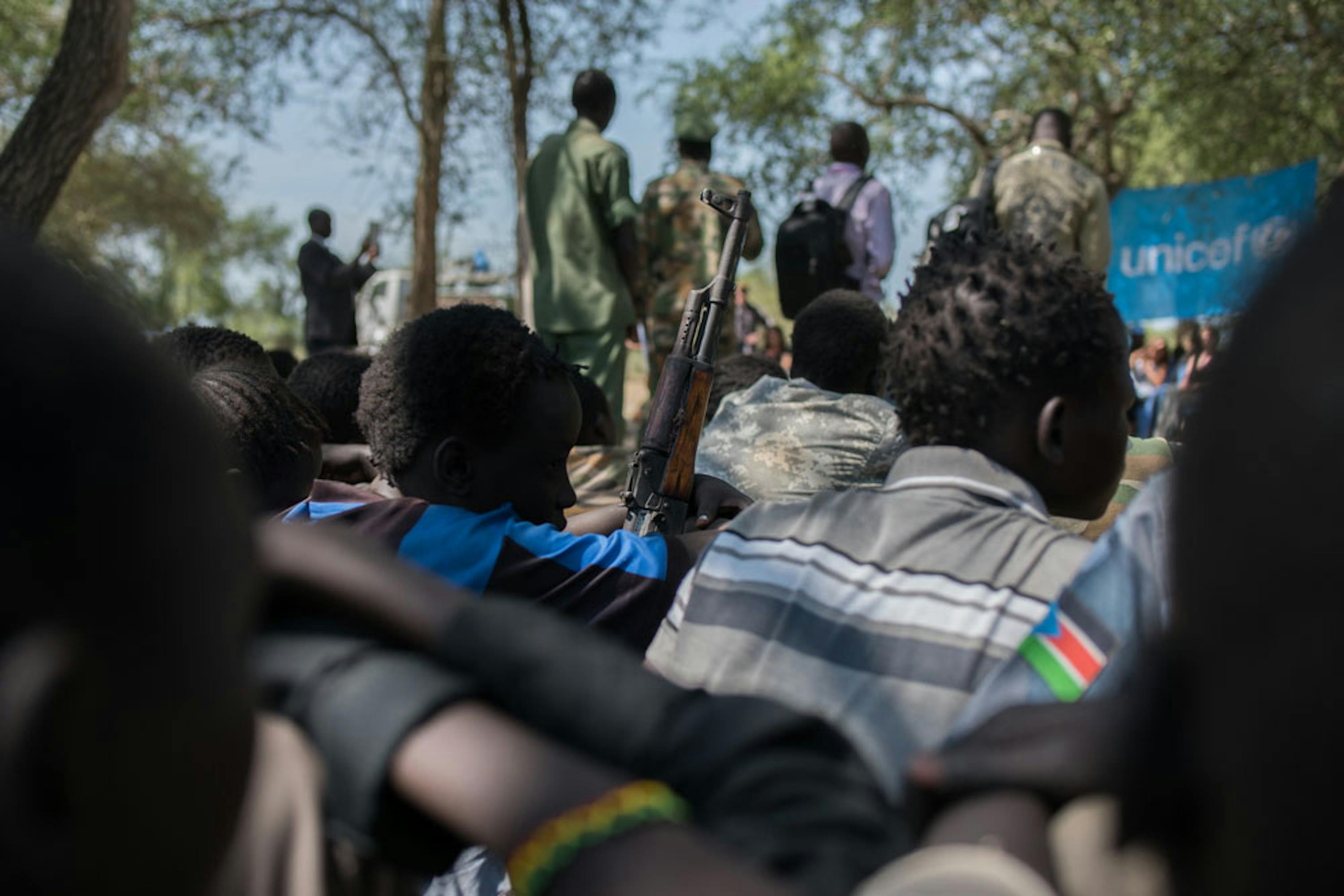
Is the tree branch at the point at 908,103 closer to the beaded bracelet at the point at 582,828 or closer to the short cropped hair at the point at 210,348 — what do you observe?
the short cropped hair at the point at 210,348

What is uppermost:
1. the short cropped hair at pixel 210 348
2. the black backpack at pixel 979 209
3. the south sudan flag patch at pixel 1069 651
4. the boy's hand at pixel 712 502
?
the black backpack at pixel 979 209

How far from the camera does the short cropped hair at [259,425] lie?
240 cm

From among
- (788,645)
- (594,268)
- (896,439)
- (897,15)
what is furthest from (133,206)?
(788,645)

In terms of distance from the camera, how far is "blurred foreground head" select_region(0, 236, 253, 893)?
576 millimetres

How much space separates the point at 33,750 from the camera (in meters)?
0.57

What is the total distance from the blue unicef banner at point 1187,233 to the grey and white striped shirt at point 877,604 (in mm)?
9734

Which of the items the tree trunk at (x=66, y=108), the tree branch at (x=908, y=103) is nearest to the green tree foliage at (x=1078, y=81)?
the tree branch at (x=908, y=103)

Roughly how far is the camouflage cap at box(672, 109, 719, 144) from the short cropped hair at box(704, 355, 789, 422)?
2.19 metres

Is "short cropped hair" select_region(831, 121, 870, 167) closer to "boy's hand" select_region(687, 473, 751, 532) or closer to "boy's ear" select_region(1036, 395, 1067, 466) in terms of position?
"boy's hand" select_region(687, 473, 751, 532)

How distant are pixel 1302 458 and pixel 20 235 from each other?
0.72 meters

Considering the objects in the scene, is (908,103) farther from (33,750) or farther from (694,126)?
(33,750)

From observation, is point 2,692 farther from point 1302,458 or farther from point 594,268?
point 594,268

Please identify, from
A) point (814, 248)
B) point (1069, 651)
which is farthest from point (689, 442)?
point (814, 248)

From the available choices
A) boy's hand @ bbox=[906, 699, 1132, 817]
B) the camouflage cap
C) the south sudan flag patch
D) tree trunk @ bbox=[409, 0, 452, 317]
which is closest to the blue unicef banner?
the camouflage cap
